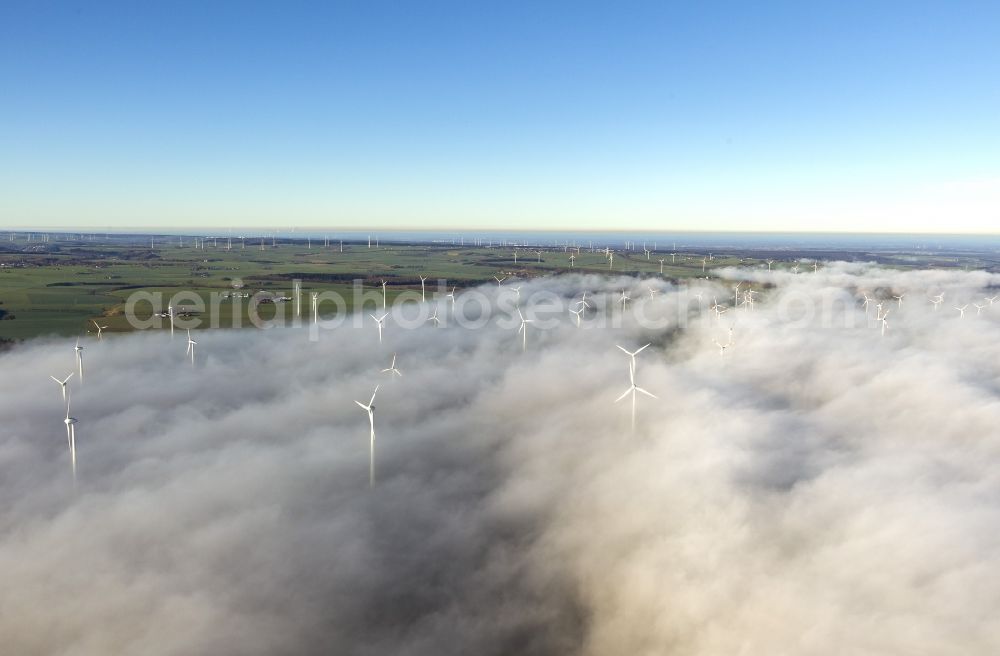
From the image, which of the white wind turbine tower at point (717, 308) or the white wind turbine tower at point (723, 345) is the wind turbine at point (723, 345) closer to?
the white wind turbine tower at point (723, 345)

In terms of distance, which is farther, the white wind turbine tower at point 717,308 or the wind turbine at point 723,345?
the white wind turbine tower at point 717,308

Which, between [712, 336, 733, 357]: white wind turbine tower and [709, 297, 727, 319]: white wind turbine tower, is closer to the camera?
[712, 336, 733, 357]: white wind turbine tower

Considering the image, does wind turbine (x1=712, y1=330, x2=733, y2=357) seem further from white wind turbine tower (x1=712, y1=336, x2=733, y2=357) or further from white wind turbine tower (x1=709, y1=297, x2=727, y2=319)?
white wind turbine tower (x1=709, y1=297, x2=727, y2=319)

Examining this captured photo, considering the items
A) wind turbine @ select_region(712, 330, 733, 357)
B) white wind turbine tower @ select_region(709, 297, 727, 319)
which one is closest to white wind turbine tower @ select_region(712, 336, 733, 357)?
wind turbine @ select_region(712, 330, 733, 357)

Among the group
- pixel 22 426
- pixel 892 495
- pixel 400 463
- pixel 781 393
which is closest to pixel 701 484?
pixel 892 495

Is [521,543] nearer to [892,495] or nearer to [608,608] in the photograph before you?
[608,608]

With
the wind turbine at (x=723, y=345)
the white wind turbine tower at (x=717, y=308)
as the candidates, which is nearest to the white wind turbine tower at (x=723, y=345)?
the wind turbine at (x=723, y=345)

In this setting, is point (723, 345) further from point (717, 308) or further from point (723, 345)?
point (717, 308)

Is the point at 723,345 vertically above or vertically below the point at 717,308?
below

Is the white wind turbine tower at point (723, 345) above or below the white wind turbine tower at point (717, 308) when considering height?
below

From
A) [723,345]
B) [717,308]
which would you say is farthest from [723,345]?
[717,308]

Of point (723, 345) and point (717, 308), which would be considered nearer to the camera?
point (723, 345)
